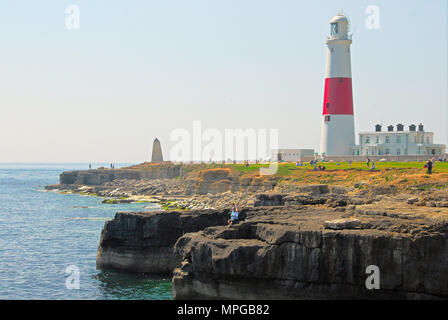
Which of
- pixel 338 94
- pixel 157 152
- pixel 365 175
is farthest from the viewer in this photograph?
pixel 157 152

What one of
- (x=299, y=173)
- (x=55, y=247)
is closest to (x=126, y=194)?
(x=299, y=173)

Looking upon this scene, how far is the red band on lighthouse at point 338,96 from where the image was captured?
247 ft

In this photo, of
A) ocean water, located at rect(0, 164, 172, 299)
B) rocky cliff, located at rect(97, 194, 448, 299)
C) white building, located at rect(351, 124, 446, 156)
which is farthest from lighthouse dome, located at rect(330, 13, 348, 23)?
rocky cliff, located at rect(97, 194, 448, 299)

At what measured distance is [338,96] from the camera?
75.8 meters

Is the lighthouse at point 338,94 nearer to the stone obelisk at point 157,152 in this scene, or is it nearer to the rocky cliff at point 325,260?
the rocky cliff at point 325,260

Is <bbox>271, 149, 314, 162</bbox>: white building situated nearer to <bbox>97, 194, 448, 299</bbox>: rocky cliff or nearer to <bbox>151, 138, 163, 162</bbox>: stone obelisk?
<bbox>151, 138, 163, 162</bbox>: stone obelisk

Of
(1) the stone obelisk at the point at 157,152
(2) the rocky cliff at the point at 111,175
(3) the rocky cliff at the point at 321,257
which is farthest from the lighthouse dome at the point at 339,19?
(1) the stone obelisk at the point at 157,152

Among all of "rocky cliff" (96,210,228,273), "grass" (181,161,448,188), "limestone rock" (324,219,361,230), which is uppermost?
"grass" (181,161,448,188)

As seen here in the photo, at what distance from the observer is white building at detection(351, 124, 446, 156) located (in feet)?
273

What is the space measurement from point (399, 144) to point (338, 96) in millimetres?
14945

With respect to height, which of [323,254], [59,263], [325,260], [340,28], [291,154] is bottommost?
[59,263]

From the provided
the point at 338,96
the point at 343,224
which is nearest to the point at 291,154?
the point at 338,96

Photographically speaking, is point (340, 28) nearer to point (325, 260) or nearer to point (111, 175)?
point (325, 260)
